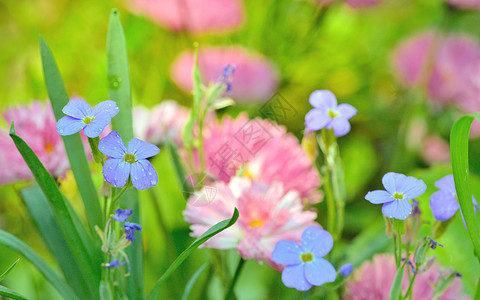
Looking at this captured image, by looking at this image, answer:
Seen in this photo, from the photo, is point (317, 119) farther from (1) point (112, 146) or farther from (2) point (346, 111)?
(1) point (112, 146)

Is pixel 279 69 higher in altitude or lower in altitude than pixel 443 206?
lower

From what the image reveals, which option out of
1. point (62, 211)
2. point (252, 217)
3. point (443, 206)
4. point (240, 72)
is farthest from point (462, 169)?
point (240, 72)

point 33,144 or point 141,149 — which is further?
point 33,144

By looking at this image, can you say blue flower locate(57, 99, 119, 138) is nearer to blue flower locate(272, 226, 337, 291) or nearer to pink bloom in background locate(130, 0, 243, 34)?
blue flower locate(272, 226, 337, 291)

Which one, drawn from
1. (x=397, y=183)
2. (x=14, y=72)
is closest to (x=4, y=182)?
(x=397, y=183)

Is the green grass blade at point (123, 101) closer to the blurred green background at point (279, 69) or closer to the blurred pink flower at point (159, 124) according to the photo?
the blurred pink flower at point (159, 124)

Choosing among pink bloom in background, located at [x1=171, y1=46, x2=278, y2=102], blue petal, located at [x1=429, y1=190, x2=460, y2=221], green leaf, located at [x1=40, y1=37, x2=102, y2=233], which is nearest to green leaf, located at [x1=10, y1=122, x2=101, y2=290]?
green leaf, located at [x1=40, y1=37, x2=102, y2=233]

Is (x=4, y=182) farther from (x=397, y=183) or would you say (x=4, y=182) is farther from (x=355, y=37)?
(x=355, y=37)

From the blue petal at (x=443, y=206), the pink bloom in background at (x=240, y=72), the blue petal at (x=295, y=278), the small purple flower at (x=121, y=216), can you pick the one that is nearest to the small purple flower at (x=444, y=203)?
the blue petal at (x=443, y=206)
